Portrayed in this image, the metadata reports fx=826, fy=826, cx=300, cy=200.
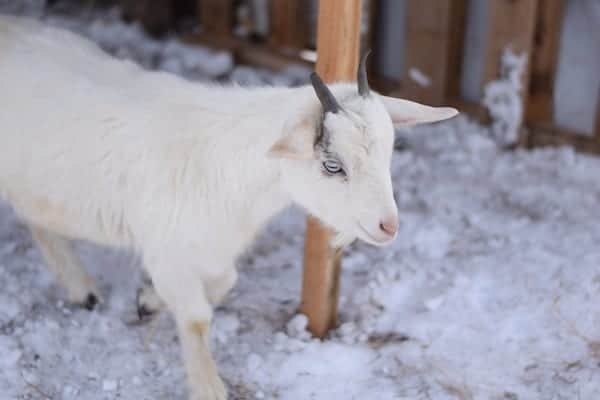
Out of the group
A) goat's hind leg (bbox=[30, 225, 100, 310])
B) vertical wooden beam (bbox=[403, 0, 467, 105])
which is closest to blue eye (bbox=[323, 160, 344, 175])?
goat's hind leg (bbox=[30, 225, 100, 310])

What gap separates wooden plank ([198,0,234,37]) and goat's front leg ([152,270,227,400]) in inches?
163

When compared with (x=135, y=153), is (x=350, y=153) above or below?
above

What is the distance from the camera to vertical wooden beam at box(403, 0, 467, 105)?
5.97 m

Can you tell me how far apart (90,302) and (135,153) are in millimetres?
1140

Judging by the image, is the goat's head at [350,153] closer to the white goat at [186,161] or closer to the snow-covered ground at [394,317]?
the white goat at [186,161]

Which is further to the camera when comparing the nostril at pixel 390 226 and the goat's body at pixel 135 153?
the goat's body at pixel 135 153

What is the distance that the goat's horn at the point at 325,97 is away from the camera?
295 centimetres

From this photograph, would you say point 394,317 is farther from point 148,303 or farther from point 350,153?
point 350,153

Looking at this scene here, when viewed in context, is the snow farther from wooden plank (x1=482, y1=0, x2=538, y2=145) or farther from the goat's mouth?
the goat's mouth

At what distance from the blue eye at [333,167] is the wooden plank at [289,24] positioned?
Result: 4.09m

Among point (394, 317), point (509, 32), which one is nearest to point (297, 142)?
point (394, 317)

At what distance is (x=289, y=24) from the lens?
701 centimetres

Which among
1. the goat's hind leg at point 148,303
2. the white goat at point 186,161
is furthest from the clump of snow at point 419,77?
the goat's hind leg at point 148,303

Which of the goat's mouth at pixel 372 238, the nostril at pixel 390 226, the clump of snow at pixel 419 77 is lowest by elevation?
the clump of snow at pixel 419 77
